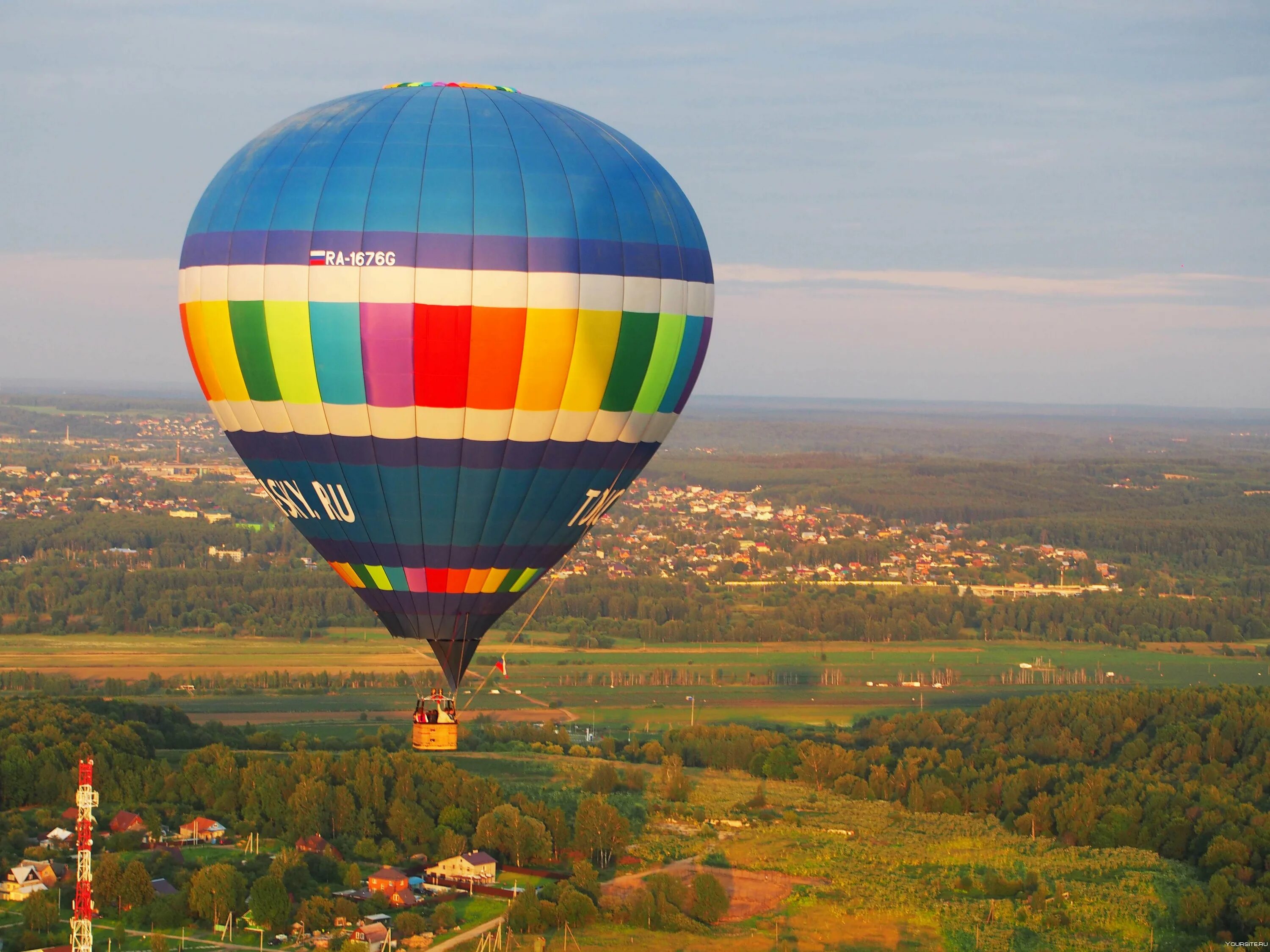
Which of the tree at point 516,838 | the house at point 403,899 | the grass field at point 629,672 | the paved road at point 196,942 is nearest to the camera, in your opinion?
the paved road at point 196,942

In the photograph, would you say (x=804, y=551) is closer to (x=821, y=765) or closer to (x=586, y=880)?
(x=821, y=765)

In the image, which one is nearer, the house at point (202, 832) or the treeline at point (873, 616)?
the house at point (202, 832)

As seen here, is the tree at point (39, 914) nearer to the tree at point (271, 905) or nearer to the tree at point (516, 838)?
the tree at point (271, 905)

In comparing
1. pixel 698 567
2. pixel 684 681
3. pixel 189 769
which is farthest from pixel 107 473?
pixel 189 769

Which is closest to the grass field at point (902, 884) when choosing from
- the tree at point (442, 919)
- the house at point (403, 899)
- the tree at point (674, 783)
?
the tree at point (674, 783)

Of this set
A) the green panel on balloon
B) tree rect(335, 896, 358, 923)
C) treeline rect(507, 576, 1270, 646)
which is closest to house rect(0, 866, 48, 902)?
tree rect(335, 896, 358, 923)

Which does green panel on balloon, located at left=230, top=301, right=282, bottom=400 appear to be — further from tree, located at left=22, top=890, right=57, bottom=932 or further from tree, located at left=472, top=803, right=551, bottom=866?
tree, located at left=472, top=803, right=551, bottom=866
